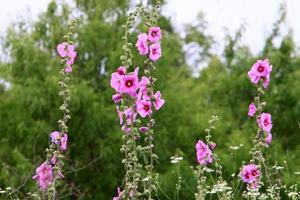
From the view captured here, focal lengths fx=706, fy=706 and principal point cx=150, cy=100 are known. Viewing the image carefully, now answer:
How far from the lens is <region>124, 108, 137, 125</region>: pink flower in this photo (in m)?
3.34

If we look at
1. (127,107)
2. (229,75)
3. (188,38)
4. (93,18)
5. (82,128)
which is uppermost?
(188,38)

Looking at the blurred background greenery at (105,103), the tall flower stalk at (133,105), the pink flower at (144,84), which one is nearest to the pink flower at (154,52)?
the tall flower stalk at (133,105)

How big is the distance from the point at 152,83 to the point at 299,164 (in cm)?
970

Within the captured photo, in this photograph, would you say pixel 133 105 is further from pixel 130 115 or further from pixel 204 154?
pixel 204 154

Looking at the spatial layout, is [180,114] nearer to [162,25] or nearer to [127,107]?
[162,25]

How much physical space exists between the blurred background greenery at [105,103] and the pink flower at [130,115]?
879 centimetres

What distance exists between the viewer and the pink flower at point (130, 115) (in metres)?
3.34

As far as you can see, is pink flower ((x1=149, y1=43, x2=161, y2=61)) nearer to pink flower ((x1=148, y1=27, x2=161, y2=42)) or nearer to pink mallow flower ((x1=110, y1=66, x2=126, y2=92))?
pink flower ((x1=148, y1=27, x2=161, y2=42))

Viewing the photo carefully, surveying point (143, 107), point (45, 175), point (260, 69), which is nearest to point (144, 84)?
point (143, 107)

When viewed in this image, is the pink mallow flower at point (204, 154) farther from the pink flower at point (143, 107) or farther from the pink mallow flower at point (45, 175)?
the pink mallow flower at point (45, 175)

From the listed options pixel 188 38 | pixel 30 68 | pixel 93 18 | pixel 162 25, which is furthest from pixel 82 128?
pixel 188 38

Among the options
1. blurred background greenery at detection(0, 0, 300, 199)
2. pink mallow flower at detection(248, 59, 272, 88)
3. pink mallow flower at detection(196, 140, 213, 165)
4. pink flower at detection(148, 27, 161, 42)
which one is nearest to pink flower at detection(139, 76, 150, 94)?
pink flower at detection(148, 27, 161, 42)

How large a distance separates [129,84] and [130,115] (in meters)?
0.15

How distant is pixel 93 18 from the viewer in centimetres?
1502
